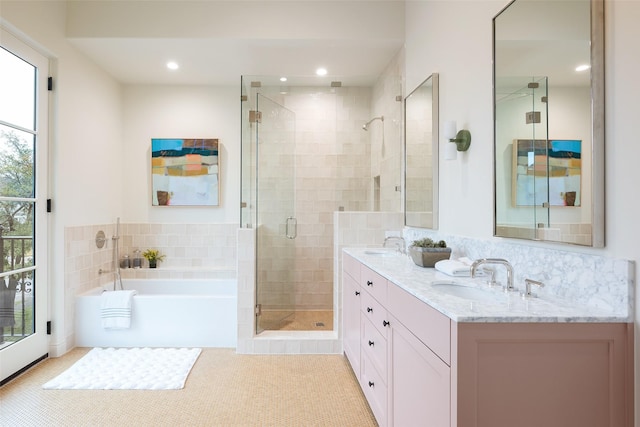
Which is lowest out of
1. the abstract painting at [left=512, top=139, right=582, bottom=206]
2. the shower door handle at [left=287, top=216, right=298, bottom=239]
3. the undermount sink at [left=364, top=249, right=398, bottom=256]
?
the undermount sink at [left=364, top=249, right=398, bottom=256]

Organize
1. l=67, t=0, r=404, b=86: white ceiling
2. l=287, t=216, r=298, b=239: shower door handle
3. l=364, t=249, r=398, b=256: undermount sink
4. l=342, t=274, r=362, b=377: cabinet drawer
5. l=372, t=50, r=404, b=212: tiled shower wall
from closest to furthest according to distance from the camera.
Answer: l=342, t=274, r=362, b=377: cabinet drawer < l=364, t=249, r=398, b=256: undermount sink < l=67, t=0, r=404, b=86: white ceiling < l=372, t=50, r=404, b=212: tiled shower wall < l=287, t=216, r=298, b=239: shower door handle

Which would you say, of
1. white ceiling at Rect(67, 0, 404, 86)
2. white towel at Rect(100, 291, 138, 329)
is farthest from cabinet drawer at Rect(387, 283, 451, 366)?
white towel at Rect(100, 291, 138, 329)

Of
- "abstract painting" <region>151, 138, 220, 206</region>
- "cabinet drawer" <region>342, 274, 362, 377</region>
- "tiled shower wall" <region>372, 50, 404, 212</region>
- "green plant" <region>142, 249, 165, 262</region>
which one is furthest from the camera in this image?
"abstract painting" <region>151, 138, 220, 206</region>

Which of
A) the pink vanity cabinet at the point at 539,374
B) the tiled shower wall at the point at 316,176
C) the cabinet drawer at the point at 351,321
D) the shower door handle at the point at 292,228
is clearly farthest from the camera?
the shower door handle at the point at 292,228

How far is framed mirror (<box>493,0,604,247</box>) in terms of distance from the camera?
→ 4.21 feet

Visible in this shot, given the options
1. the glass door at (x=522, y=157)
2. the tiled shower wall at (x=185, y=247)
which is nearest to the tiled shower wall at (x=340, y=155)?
the tiled shower wall at (x=185, y=247)

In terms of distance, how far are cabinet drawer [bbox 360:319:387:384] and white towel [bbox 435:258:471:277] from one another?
48 cm

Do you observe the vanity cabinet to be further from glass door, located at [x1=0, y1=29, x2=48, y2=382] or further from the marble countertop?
glass door, located at [x1=0, y1=29, x2=48, y2=382]

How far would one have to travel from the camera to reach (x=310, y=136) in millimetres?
3758

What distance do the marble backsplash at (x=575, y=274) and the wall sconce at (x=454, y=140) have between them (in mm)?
643

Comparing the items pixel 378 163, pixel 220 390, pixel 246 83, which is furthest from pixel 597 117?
pixel 246 83

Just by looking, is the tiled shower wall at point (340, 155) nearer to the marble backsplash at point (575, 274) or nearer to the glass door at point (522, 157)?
the glass door at point (522, 157)

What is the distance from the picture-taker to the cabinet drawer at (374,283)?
1.99 m

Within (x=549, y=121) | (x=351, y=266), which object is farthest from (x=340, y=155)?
(x=549, y=121)
